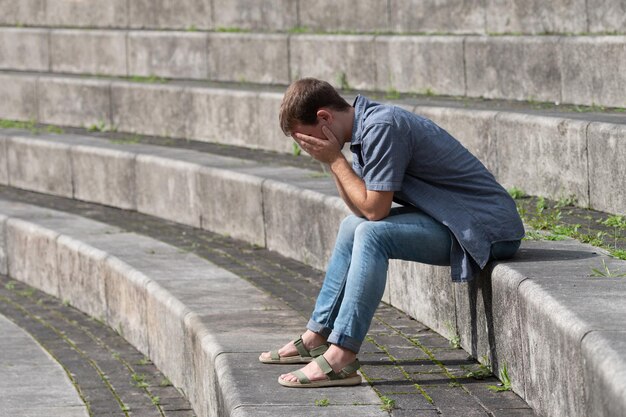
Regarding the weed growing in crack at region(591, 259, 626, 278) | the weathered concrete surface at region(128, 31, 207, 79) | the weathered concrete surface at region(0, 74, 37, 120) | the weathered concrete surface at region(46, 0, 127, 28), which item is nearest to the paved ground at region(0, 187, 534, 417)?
the weed growing in crack at region(591, 259, 626, 278)

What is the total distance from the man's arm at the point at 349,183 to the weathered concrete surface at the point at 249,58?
19.1 ft

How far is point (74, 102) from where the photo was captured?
11992 millimetres

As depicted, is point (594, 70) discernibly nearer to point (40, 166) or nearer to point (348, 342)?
point (348, 342)

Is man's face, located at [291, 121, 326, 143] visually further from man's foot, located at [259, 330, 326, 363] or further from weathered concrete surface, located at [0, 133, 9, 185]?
weathered concrete surface, located at [0, 133, 9, 185]

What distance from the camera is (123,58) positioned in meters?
12.2

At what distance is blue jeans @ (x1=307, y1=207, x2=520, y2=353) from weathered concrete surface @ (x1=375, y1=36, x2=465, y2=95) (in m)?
4.17

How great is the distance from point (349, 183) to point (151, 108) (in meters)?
6.57

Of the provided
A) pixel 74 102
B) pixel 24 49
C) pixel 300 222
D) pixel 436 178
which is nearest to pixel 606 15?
pixel 300 222

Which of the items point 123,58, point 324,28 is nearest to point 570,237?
point 324,28

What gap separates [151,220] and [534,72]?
2.94m

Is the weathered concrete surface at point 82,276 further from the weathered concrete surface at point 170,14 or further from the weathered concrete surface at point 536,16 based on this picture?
the weathered concrete surface at point 170,14

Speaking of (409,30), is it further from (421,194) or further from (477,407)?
(477,407)

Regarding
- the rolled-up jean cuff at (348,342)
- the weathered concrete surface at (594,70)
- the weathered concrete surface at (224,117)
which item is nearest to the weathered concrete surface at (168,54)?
the weathered concrete surface at (224,117)

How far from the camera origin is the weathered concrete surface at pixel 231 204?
26.1 feet
